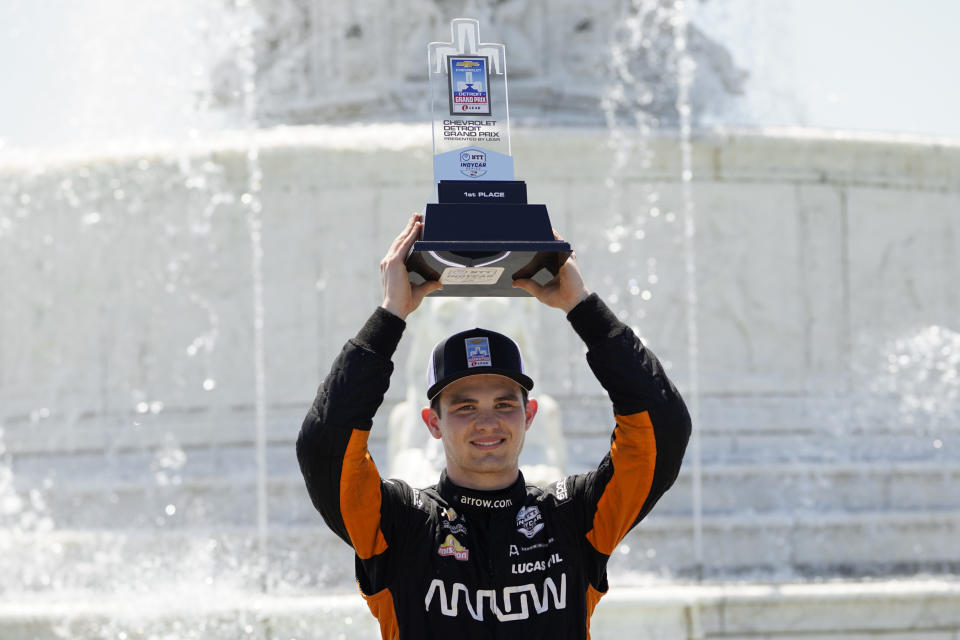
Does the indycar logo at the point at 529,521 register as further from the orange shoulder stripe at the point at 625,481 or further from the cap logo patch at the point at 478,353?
the cap logo patch at the point at 478,353

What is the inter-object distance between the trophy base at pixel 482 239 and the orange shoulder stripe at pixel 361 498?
329mm

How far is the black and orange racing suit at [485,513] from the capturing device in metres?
2.07

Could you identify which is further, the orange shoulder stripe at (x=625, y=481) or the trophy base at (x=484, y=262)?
the orange shoulder stripe at (x=625, y=481)

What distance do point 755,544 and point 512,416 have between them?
4.60 m

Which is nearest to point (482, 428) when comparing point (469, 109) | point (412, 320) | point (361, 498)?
point (361, 498)

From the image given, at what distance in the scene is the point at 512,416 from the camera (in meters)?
2.18

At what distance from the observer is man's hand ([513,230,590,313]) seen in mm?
2168

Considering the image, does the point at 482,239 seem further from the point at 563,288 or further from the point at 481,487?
the point at 481,487

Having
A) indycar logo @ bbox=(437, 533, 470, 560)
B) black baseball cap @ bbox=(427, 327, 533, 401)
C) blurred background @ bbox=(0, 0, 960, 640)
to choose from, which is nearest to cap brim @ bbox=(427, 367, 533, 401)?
black baseball cap @ bbox=(427, 327, 533, 401)

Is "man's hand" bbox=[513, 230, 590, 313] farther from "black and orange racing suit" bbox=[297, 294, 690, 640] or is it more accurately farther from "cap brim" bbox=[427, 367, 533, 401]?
"cap brim" bbox=[427, 367, 533, 401]

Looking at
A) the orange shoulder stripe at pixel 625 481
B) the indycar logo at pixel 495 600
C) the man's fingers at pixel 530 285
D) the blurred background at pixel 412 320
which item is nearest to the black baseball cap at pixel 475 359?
the man's fingers at pixel 530 285

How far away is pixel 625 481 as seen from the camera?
218 centimetres

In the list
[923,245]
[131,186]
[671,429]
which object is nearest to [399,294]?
[671,429]

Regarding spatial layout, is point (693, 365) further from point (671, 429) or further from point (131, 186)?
point (671, 429)
